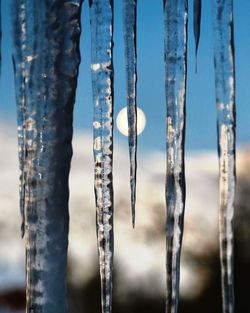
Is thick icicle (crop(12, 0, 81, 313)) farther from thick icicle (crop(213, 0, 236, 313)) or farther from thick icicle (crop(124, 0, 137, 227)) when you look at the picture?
thick icicle (crop(213, 0, 236, 313))

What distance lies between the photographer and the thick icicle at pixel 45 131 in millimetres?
1420

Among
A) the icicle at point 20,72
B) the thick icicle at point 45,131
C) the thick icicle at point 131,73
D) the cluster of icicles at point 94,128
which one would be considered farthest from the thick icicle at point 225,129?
the icicle at point 20,72

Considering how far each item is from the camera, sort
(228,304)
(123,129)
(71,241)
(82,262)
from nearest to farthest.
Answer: (228,304) → (123,129) → (71,241) → (82,262)

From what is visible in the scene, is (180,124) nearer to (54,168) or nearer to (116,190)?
(54,168)

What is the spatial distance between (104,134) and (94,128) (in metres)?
0.03

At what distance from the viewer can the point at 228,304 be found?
1.43 meters

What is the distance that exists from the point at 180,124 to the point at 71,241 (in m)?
0.57

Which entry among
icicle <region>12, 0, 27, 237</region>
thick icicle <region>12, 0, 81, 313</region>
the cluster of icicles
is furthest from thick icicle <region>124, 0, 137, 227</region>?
icicle <region>12, 0, 27, 237</region>

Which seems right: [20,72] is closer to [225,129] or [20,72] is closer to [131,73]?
[131,73]

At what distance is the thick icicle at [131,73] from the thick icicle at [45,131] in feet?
0.40

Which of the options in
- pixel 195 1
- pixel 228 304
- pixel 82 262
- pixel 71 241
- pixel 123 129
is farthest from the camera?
pixel 82 262

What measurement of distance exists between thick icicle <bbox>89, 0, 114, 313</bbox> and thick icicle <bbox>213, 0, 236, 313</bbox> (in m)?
0.26

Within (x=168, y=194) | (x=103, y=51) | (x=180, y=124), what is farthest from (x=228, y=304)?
(x=103, y=51)

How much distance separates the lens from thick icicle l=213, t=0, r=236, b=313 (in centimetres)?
143
